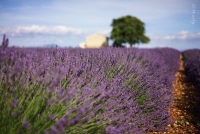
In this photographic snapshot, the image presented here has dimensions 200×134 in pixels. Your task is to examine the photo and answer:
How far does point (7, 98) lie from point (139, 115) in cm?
174

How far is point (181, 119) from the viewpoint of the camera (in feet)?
14.2

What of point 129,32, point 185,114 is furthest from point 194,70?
point 129,32

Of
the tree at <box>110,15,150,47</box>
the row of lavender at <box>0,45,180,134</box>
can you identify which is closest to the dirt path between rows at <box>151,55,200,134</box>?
the row of lavender at <box>0,45,180,134</box>

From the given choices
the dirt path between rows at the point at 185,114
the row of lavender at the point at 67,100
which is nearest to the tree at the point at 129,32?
the dirt path between rows at the point at 185,114

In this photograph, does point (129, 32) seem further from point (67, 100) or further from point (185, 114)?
point (67, 100)

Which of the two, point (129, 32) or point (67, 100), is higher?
point (129, 32)

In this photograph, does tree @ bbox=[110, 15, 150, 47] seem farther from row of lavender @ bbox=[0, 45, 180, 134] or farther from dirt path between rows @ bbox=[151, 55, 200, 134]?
row of lavender @ bbox=[0, 45, 180, 134]

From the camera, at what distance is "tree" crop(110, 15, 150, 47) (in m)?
36.8

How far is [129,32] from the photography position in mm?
36969

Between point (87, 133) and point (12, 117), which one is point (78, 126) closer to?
point (87, 133)

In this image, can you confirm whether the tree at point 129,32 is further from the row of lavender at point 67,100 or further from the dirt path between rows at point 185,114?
the row of lavender at point 67,100

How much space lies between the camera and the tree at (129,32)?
3684cm

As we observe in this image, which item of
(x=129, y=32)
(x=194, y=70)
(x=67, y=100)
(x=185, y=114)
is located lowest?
(x=185, y=114)

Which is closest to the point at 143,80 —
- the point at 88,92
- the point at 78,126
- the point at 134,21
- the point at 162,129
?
the point at 162,129
